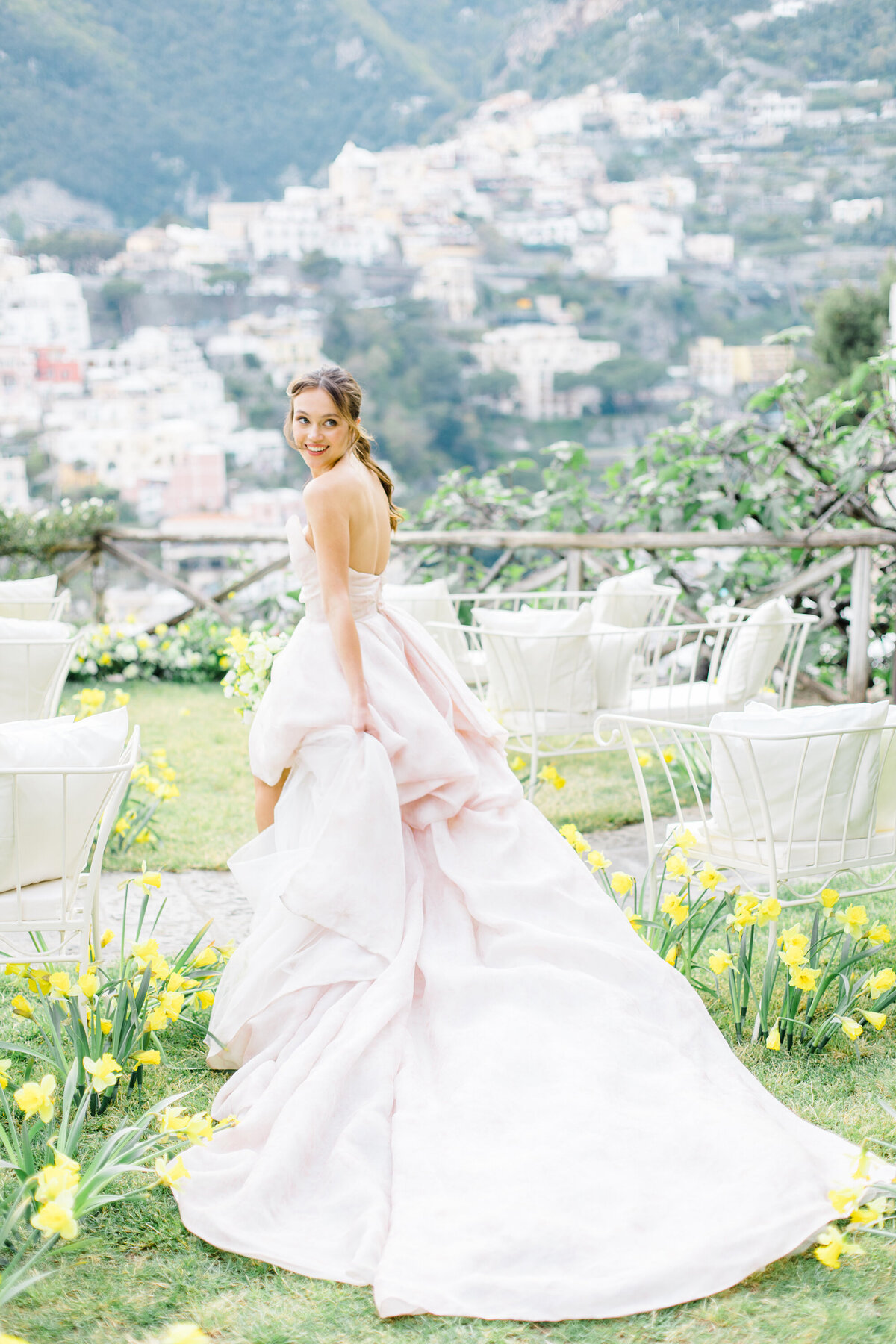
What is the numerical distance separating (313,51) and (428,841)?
18.5 metres

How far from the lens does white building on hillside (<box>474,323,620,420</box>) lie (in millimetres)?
15633

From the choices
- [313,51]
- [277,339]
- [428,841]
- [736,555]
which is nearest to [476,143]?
[313,51]

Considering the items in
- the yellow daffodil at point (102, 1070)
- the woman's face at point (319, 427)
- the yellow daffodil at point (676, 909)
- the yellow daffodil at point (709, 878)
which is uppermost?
the woman's face at point (319, 427)

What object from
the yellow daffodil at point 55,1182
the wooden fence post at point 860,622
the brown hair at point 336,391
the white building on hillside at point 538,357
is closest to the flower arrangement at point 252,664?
the brown hair at point 336,391

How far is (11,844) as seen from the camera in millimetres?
2145

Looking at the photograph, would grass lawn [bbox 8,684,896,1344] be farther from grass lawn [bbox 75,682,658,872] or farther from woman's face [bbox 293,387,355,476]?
grass lawn [bbox 75,682,658,872]

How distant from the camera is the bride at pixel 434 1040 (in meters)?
1.71

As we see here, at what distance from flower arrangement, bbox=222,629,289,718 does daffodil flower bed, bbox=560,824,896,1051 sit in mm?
1163

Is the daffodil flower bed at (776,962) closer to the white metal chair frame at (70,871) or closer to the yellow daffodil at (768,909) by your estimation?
the yellow daffodil at (768,909)

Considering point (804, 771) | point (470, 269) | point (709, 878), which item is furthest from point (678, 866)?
point (470, 269)

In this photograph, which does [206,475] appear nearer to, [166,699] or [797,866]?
[166,699]

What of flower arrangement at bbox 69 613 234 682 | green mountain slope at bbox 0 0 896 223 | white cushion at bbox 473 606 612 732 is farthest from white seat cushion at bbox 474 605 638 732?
green mountain slope at bbox 0 0 896 223

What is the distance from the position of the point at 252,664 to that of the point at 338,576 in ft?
3.44

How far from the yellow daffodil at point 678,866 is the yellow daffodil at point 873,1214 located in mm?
827
